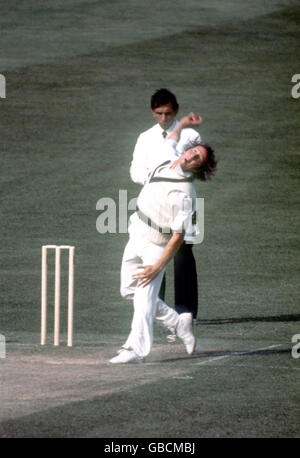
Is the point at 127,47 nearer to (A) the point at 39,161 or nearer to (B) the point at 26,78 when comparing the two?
(B) the point at 26,78

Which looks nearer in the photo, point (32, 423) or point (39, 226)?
point (32, 423)

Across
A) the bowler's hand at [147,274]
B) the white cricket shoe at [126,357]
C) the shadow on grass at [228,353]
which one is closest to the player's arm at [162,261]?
the bowler's hand at [147,274]

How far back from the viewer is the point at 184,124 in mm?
11070

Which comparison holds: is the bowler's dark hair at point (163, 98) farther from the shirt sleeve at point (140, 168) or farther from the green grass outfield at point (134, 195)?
the green grass outfield at point (134, 195)

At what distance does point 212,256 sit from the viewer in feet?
55.5

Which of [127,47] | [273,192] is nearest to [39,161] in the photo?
[273,192]

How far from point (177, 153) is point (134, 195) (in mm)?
9302

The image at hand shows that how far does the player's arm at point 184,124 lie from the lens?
1098cm

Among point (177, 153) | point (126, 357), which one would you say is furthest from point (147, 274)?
point (177, 153)

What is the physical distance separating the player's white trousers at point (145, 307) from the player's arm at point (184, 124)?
1113 mm

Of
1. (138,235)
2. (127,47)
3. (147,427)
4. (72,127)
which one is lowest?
(147,427)

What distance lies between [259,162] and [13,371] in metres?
13.3
